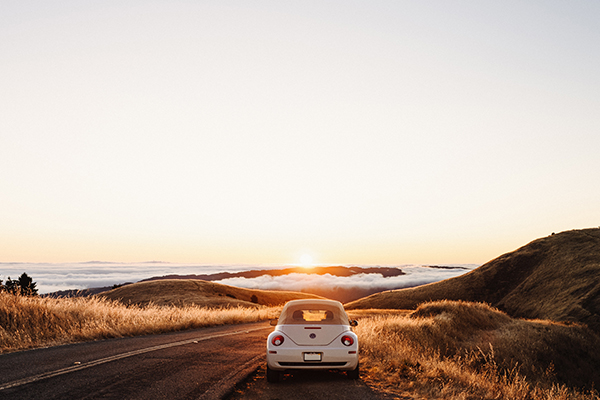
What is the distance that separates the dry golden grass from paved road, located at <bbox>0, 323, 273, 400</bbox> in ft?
→ 11.9

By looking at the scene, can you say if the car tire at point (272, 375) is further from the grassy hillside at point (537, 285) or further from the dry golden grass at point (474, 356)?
the grassy hillside at point (537, 285)

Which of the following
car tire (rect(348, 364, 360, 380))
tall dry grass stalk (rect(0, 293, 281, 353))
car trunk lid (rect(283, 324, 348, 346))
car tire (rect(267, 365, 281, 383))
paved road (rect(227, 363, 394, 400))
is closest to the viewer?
paved road (rect(227, 363, 394, 400))

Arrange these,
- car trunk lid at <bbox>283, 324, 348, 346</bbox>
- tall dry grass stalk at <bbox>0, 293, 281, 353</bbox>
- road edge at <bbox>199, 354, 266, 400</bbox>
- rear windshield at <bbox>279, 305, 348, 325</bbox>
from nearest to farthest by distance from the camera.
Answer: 1. road edge at <bbox>199, 354, 266, 400</bbox>
2. car trunk lid at <bbox>283, 324, 348, 346</bbox>
3. rear windshield at <bbox>279, 305, 348, 325</bbox>
4. tall dry grass stalk at <bbox>0, 293, 281, 353</bbox>

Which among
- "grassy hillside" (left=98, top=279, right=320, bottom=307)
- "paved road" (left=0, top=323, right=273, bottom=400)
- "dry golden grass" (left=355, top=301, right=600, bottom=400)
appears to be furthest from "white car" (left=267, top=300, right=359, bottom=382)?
"grassy hillside" (left=98, top=279, right=320, bottom=307)

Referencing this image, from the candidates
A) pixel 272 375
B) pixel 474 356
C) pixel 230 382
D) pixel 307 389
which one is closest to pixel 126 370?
pixel 230 382

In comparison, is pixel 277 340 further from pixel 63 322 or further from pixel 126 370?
pixel 63 322

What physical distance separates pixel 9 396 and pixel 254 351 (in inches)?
295

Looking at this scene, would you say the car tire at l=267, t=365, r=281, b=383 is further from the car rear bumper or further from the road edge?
the road edge

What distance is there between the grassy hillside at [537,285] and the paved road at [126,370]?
75.8 meters

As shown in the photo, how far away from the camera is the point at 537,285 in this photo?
100875 mm

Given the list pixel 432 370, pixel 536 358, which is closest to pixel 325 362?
pixel 432 370

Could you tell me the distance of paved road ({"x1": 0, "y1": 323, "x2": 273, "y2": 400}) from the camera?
7.16 m

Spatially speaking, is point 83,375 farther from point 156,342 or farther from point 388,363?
point 388,363

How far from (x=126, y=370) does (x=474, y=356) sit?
61.2 feet
